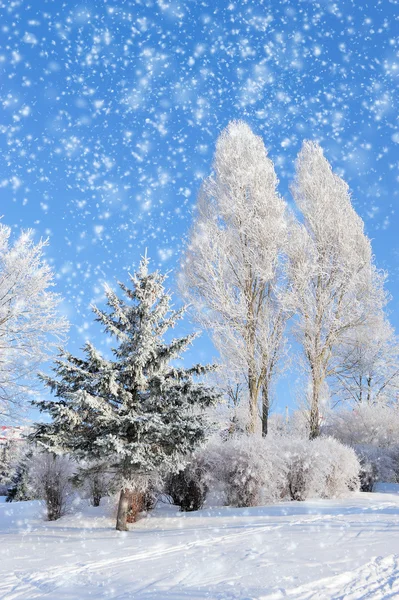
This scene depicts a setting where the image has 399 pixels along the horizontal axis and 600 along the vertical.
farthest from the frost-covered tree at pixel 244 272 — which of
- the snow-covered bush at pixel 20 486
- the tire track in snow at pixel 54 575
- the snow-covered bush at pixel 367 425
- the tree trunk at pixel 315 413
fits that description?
the snow-covered bush at pixel 20 486

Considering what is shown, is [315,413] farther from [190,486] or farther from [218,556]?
[218,556]

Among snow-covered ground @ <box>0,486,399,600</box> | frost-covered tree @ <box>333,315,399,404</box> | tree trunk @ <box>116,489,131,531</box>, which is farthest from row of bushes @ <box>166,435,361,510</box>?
frost-covered tree @ <box>333,315,399,404</box>

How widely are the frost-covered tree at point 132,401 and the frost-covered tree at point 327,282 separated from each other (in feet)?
21.1

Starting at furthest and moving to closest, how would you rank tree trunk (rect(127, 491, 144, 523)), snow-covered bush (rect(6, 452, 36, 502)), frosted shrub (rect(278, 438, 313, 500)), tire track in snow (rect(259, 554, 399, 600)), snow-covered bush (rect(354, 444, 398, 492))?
snow-covered bush (rect(6, 452, 36, 502)) → snow-covered bush (rect(354, 444, 398, 492)) → frosted shrub (rect(278, 438, 313, 500)) → tree trunk (rect(127, 491, 144, 523)) → tire track in snow (rect(259, 554, 399, 600))

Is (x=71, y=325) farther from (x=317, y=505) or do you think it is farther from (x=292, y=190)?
(x=292, y=190)

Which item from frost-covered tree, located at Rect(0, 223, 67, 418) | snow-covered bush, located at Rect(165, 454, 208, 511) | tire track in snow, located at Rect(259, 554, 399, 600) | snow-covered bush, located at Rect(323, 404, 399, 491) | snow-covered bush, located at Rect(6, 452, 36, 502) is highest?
frost-covered tree, located at Rect(0, 223, 67, 418)

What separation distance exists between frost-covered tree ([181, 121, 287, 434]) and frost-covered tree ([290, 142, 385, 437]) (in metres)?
0.79

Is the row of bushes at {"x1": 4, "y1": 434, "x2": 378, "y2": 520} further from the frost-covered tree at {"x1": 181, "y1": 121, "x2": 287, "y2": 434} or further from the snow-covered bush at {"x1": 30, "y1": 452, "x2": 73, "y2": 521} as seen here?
the frost-covered tree at {"x1": 181, "y1": 121, "x2": 287, "y2": 434}

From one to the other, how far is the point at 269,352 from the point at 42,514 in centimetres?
845

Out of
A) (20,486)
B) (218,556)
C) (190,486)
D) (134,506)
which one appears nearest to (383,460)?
(190,486)

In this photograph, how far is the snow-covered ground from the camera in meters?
4.55

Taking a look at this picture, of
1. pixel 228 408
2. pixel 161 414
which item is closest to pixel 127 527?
pixel 161 414

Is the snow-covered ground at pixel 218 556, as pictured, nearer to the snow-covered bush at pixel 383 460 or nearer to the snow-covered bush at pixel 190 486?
the snow-covered bush at pixel 190 486

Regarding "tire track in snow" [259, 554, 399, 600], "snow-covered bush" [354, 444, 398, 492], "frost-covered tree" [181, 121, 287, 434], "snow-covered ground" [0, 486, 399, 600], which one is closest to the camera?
"tire track in snow" [259, 554, 399, 600]
